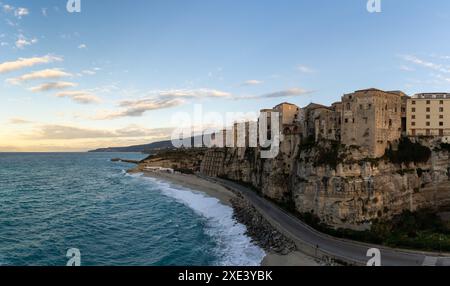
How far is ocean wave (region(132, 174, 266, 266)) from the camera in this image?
114ft

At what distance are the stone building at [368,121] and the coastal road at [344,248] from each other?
1318cm

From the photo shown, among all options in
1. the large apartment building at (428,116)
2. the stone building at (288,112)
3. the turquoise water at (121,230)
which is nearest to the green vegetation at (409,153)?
the large apartment building at (428,116)

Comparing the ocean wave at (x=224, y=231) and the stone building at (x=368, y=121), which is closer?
the ocean wave at (x=224, y=231)

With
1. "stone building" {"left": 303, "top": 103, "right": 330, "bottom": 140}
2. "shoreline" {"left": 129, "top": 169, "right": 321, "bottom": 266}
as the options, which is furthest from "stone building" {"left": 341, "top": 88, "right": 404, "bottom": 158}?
"shoreline" {"left": 129, "top": 169, "right": 321, "bottom": 266}

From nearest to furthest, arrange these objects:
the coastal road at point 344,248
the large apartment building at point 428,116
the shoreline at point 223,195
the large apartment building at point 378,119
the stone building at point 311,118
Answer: the coastal road at point 344,248 < the shoreline at point 223,195 < the large apartment building at point 378,119 < the large apartment building at point 428,116 < the stone building at point 311,118

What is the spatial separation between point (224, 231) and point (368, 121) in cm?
2560

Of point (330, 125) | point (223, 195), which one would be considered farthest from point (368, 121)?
point (223, 195)

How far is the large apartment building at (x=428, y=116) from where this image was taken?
50.1 metres

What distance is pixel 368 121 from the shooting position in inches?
1683

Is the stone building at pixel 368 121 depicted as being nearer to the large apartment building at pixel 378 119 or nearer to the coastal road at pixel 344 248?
the large apartment building at pixel 378 119

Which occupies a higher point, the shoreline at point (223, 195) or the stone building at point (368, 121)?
the stone building at point (368, 121)

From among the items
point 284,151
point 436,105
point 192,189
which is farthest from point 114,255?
point 436,105

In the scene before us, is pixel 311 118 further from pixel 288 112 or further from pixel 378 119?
pixel 378 119
